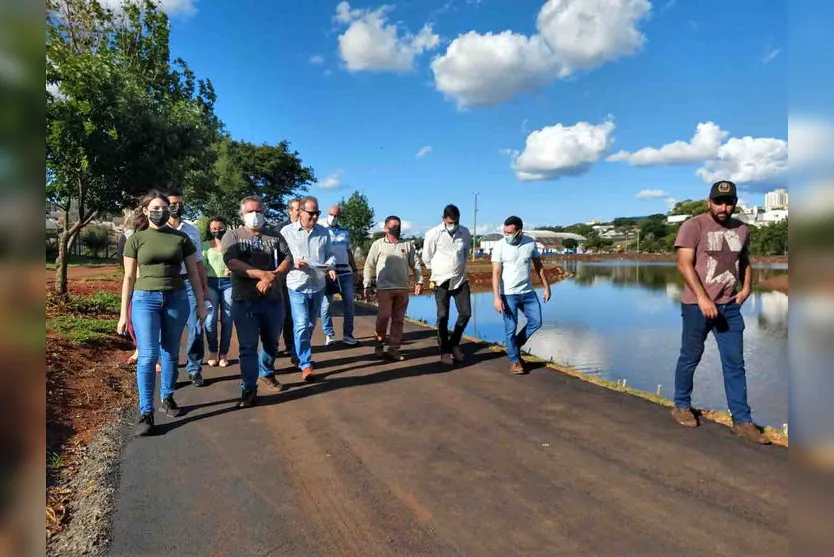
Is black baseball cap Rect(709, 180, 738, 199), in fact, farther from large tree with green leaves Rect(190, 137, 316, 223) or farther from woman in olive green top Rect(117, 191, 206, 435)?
large tree with green leaves Rect(190, 137, 316, 223)

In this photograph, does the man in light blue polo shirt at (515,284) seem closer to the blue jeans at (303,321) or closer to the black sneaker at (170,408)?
the blue jeans at (303,321)

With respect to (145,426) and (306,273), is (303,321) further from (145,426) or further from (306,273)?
(145,426)

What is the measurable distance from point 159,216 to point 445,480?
3417 millimetres

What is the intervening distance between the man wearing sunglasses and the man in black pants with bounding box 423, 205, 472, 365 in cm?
156

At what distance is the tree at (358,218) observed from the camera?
52094mm

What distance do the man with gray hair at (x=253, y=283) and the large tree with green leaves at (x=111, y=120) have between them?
4220 mm

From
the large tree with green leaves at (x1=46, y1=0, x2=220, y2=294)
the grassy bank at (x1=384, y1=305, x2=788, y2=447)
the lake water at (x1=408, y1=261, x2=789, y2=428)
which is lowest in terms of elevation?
the lake water at (x1=408, y1=261, x2=789, y2=428)

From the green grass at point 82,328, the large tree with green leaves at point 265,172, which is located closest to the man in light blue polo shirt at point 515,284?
the green grass at point 82,328

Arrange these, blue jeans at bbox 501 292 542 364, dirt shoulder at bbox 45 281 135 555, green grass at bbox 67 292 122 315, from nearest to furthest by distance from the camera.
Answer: dirt shoulder at bbox 45 281 135 555 < blue jeans at bbox 501 292 542 364 < green grass at bbox 67 292 122 315

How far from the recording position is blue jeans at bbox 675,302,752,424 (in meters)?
4.60

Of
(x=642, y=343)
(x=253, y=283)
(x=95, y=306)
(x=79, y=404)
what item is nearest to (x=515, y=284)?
(x=253, y=283)

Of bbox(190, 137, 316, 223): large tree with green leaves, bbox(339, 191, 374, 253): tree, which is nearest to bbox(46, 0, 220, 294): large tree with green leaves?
bbox(190, 137, 316, 223): large tree with green leaves
